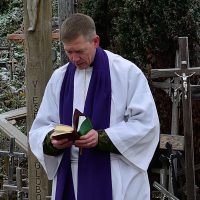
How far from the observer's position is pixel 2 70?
1128 centimetres

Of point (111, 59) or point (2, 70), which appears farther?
point (2, 70)

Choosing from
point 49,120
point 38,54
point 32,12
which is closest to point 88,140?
point 49,120

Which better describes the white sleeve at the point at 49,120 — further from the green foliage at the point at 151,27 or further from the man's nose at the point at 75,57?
the green foliage at the point at 151,27

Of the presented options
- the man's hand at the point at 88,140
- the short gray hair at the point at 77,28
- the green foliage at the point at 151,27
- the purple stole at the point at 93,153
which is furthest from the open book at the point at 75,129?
the green foliage at the point at 151,27

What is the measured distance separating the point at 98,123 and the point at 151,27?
2758mm

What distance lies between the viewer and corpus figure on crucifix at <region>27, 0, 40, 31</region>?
4.14m

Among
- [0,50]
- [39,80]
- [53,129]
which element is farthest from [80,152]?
[0,50]

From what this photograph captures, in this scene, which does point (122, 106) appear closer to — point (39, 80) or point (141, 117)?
point (141, 117)

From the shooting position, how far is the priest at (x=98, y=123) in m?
3.11

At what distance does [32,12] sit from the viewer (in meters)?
4.16

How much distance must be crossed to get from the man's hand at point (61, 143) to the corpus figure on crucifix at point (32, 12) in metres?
1.36

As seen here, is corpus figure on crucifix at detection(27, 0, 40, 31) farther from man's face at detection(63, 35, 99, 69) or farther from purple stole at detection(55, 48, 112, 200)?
man's face at detection(63, 35, 99, 69)

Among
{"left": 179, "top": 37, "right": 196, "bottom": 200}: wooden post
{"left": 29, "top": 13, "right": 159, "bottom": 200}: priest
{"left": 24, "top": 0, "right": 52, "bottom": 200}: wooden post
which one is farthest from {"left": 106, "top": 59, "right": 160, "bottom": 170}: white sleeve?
{"left": 179, "top": 37, "right": 196, "bottom": 200}: wooden post

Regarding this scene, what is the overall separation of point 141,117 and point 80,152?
0.41 m
